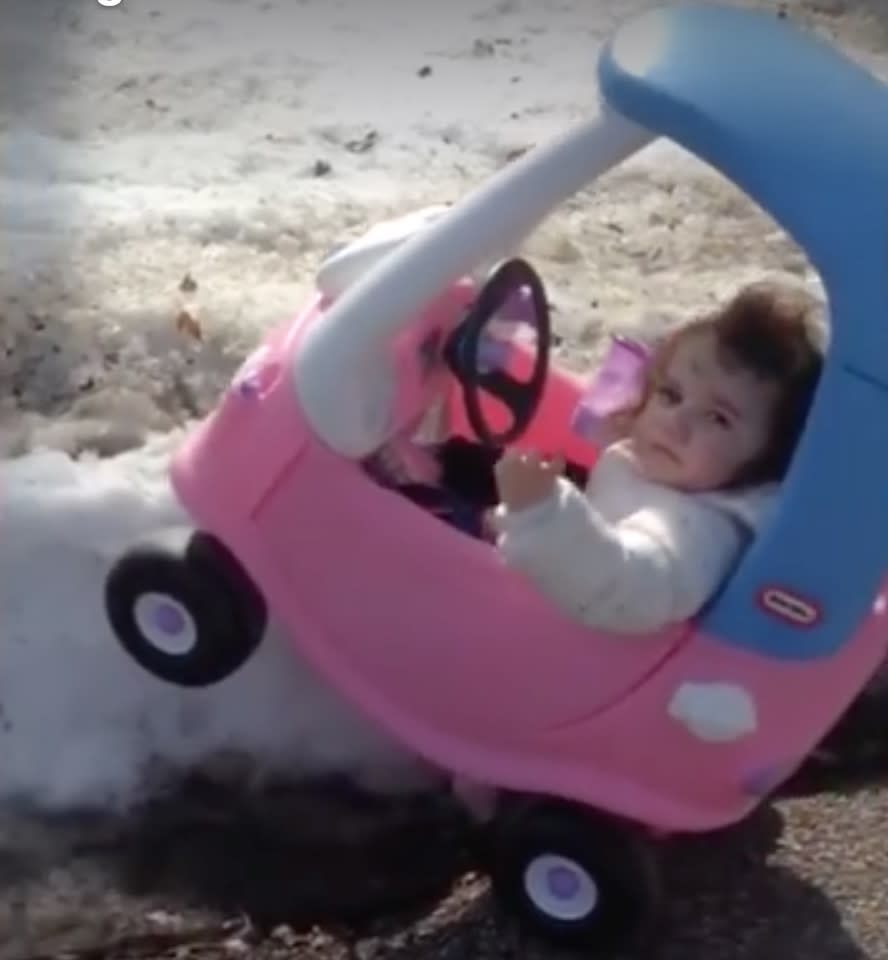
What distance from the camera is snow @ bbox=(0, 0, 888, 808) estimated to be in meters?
2.93

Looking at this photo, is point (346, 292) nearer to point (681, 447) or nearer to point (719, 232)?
point (681, 447)

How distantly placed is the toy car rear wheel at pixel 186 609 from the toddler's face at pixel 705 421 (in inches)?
17.9

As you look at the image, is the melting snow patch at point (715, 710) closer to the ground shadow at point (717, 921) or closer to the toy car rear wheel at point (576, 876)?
the toy car rear wheel at point (576, 876)

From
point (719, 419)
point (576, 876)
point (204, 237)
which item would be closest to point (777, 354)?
point (719, 419)

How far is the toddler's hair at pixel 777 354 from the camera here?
2.65 meters

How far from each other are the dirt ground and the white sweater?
1.20 ft

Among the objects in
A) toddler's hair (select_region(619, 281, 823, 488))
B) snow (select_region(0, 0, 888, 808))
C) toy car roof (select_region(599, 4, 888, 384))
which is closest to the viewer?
toy car roof (select_region(599, 4, 888, 384))

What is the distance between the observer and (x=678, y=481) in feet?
8.82

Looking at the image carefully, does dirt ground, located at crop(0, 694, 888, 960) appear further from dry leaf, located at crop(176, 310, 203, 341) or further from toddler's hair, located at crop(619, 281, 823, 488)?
dry leaf, located at crop(176, 310, 203, 341)

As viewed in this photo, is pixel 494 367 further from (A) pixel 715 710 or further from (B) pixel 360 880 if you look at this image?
(B) pixel 360 880

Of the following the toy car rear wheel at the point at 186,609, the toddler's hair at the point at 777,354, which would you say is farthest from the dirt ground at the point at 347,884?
the toddler's hair at the point at 777,354

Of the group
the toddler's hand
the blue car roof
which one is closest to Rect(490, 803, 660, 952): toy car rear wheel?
the blue car roof

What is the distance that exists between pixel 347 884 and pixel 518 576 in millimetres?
392

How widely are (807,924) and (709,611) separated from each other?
0.39 m
